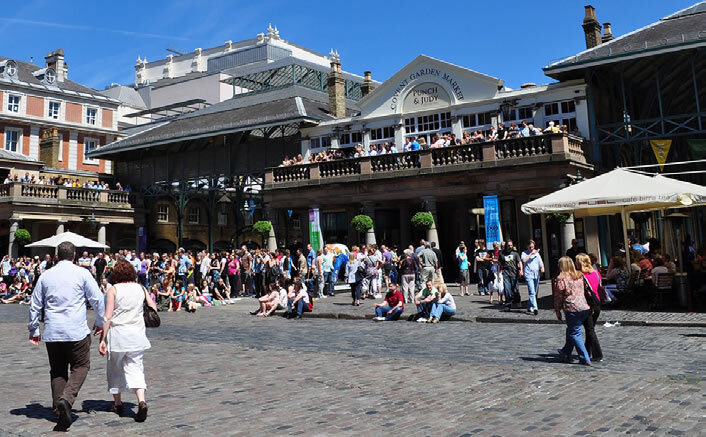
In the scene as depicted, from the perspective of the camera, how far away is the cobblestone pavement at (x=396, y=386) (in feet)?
18.6

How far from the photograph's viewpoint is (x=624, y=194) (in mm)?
13711

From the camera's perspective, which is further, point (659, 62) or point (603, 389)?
point (659, 62)

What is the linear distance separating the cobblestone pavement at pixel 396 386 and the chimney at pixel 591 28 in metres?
18.6

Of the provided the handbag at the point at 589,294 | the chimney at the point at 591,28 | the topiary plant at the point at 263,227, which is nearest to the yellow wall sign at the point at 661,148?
the chimney at the point at 591,28

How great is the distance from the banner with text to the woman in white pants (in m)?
20.9

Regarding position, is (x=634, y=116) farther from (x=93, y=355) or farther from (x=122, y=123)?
(x=122, y=123)

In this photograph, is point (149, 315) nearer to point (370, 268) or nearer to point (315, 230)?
point (370, 268)

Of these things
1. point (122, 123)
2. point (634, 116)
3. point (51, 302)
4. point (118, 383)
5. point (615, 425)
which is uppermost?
point (122, 123)

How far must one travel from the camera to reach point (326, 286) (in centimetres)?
2288

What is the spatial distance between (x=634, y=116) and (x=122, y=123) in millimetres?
48610

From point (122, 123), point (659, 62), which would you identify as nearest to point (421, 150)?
point (659, 62)

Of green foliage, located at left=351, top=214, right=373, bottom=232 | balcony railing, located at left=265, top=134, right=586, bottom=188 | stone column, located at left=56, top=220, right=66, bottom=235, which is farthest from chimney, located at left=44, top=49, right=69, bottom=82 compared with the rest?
green foliage, located at left=351, top=214, right=373, bottom=232

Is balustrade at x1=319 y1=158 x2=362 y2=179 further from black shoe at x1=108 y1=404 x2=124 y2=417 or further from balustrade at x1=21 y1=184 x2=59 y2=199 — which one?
black shoe at x1=108 y1=404 x2=124 y2=417

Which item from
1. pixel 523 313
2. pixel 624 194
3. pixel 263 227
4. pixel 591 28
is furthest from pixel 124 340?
pixel 591 28
